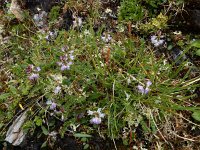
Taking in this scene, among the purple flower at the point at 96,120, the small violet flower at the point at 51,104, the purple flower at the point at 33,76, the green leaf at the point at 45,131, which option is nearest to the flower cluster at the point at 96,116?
the purple flower at the point at 96,120

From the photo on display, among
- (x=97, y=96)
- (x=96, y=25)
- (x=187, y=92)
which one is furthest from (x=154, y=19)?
(x=97, y=96)

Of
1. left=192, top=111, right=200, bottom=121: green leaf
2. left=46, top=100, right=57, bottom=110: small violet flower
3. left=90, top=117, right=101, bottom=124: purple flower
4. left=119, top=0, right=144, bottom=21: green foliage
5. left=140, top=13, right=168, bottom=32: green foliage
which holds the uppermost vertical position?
left=119, top=0, right=144, bottom=21: green foliage

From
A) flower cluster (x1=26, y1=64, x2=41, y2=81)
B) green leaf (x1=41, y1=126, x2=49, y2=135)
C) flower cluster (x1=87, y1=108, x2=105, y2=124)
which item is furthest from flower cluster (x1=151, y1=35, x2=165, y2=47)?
green leaf (x1=41, y1=126, x2=49, y2=135)

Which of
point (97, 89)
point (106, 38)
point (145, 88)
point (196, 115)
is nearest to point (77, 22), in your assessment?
point (106, 38)

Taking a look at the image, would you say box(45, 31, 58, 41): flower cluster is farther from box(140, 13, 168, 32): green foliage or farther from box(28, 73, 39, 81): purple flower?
box(140, 13, 168, 32): green foliage

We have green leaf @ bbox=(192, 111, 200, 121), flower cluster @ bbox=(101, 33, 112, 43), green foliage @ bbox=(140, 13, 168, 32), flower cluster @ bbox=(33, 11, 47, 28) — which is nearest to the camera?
green leaf @ bbox=(192, 111, 200, 121)

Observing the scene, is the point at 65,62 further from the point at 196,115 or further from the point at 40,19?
the point at 196,115

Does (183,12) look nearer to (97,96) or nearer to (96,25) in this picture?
(96,25)

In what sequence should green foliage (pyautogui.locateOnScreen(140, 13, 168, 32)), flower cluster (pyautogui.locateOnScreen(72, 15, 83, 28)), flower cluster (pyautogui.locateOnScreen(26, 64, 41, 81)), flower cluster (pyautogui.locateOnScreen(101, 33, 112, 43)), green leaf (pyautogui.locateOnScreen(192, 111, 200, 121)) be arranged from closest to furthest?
1. green leaf (pyautogui.locateOnScreen(192, 111, 200, 121))
2. flower cluster (pyautogui.locateOnScreen(26, 64, 41, 81))
3. flower cluster (pyautogui.locateOnScreen(101, 33, 112, 43))
4. green foliage (pyautogui.locateOnScreen(140, 13, 168, 32))
5. flower cluster (pyautogui.locateOnScreen(72, 15, 83, 28))

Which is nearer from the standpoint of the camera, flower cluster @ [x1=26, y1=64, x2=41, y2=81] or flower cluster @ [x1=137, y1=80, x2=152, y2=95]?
flower cluster @ [x1=137, y1=80, x2=152, y2=95]
